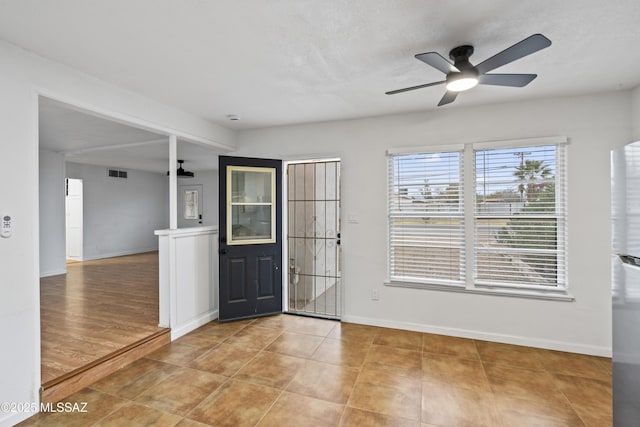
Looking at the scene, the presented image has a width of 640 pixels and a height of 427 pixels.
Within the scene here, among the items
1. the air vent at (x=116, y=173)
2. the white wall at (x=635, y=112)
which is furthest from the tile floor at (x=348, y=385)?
the air vent at (x=116, y=173)

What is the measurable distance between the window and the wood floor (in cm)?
303

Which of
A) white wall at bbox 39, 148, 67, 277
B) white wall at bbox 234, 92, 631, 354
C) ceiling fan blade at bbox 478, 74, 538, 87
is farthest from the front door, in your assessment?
white wall at bbox 39, 148, 67, 277

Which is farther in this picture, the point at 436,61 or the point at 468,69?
the point at 468,69

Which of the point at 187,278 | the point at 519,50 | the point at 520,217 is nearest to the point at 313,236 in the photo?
the point at 187,278

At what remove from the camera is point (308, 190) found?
14.6ft

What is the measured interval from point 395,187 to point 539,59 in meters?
Answer: 1.80

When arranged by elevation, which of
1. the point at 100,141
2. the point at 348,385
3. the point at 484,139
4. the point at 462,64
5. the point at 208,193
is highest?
the point at 100,141

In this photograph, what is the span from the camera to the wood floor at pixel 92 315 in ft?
8.83

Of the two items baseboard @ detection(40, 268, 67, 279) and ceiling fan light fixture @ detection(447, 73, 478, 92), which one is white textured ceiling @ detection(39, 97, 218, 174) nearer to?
baseboard @ detection(40, 268, 67, 279)

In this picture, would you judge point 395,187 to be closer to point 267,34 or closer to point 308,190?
point 308,190

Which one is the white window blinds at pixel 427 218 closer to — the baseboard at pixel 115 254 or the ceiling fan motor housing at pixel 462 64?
the ceiling fan motor housing at pixel 462 64

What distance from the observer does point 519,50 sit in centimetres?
175

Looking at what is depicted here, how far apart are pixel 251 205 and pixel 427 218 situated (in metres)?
2.27

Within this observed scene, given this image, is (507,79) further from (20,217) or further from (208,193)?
(208,193)
